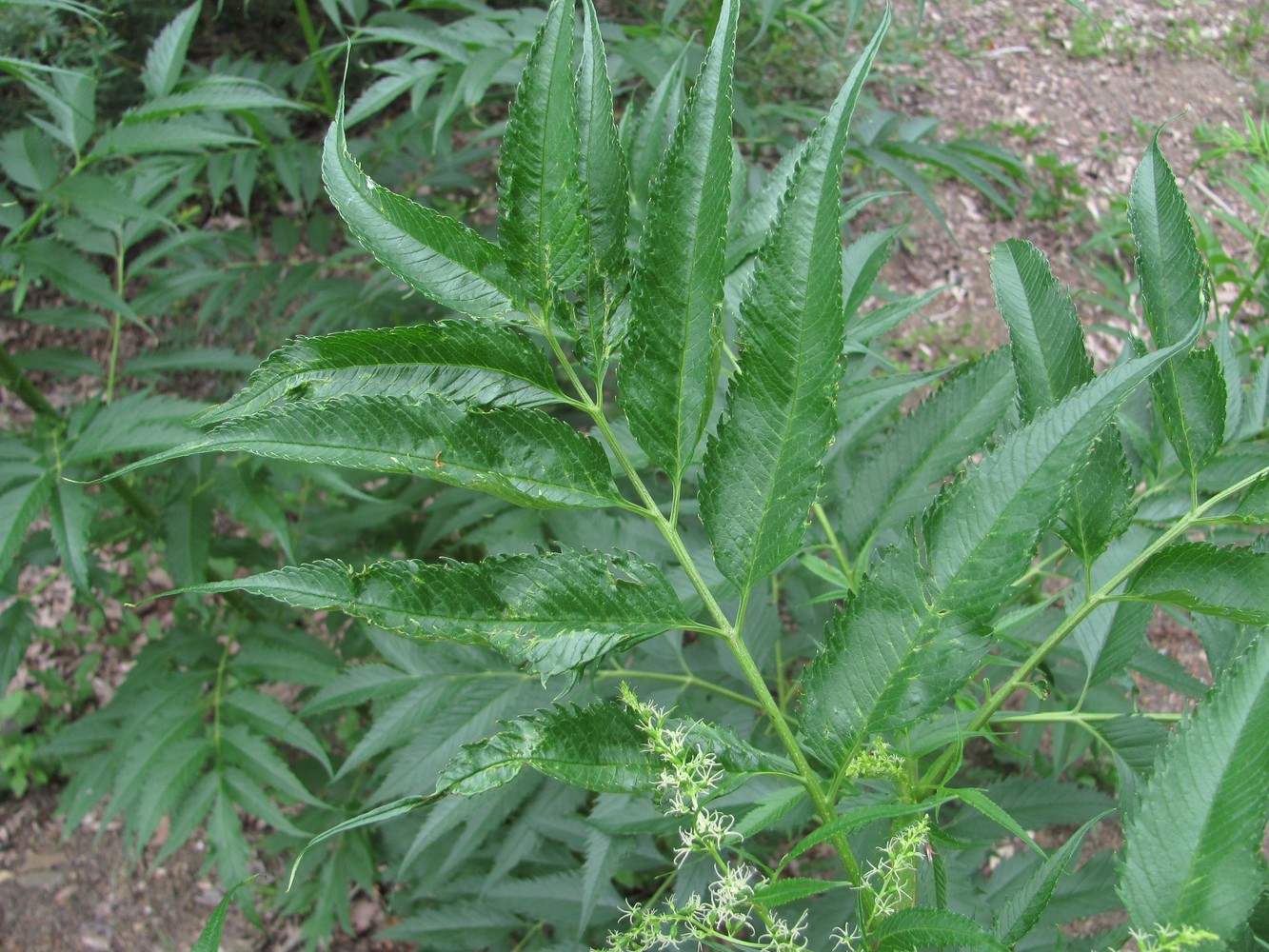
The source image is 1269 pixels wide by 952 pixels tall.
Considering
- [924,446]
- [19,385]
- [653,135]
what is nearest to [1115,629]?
[924,446]

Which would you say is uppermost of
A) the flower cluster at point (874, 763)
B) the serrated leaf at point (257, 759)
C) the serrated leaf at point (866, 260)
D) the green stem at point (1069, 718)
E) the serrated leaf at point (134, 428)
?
the serrated leaf at point (866, 260)

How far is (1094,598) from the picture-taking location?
0.75m

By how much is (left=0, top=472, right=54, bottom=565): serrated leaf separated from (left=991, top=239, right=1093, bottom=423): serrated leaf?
1557 mm

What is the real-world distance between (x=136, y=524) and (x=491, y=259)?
5.65ft

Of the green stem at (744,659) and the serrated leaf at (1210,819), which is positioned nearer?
the serrated leaf at (1210,819)

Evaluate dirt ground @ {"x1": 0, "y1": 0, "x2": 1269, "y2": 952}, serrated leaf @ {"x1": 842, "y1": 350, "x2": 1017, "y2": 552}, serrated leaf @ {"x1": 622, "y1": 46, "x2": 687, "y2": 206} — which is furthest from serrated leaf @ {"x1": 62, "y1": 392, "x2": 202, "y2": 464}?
dirt ground @ {"x1": 0, "y1": 0, "x2": 1269, "y2": 952}

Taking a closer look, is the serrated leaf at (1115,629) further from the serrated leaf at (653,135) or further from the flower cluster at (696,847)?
the serrated leaf at (653,135)

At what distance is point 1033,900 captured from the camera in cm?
65

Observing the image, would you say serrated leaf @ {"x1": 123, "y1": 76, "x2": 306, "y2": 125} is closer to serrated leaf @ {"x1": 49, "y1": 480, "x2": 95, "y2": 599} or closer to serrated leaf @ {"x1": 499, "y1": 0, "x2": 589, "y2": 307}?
serrated leaf @ {"x1": 49, "y1": 480, "x2": 95, "y2": 599}

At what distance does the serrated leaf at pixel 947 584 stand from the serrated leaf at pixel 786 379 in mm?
80

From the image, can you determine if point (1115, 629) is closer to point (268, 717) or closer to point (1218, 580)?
point (1218, 580)

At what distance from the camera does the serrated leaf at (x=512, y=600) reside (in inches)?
25.0

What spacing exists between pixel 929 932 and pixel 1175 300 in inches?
22.0

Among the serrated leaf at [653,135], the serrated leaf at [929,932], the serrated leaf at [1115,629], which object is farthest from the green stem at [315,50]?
the serrated leaf at [929,932]
